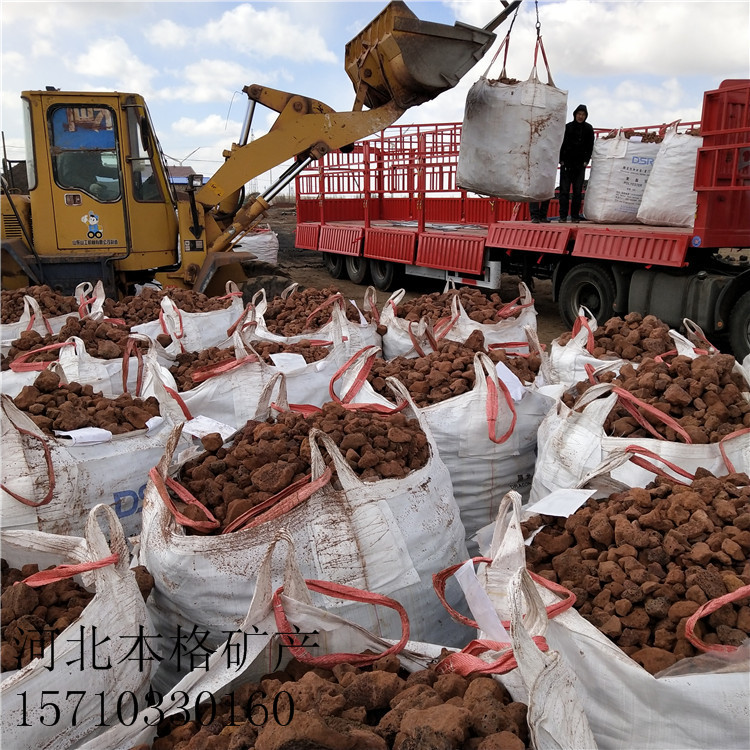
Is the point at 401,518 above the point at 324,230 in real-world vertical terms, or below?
below

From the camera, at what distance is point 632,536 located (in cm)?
164

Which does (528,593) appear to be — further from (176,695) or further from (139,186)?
(139,186)

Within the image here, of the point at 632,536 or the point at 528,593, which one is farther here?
the point at 632,536

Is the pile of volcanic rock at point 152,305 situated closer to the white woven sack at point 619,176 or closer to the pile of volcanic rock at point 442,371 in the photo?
the pile of volcanic rock at point 442,371

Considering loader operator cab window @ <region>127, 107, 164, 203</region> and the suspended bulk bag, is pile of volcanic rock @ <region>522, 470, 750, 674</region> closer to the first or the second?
the suspended bulk bag

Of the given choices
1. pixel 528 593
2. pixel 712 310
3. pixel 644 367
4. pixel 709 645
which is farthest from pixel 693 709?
pixel 712 310

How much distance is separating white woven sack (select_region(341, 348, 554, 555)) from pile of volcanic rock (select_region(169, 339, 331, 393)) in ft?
3.05

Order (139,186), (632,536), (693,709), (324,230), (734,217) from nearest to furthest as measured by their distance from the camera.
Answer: (693,709) → (632,536) → (734,217) → (139,186) → (324,230)

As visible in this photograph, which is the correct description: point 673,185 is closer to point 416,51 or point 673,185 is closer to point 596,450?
point 416,51

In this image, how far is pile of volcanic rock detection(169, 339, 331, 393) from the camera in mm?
3523

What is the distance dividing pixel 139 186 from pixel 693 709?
24.0 ft

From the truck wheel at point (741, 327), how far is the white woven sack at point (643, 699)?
506cm

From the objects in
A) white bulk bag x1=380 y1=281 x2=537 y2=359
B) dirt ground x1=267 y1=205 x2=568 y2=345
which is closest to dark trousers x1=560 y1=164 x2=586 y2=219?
dirt ground x1=267 y1=205 x2=568 y2=345

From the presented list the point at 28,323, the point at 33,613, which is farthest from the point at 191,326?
the point at 33,613
